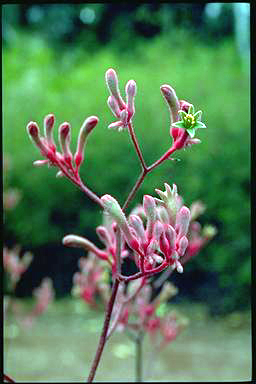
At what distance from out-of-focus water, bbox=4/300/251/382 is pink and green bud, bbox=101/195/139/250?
8.98 feet

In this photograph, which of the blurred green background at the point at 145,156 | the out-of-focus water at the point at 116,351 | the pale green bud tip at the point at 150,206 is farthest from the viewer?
the blurred green background at the point at 145,156

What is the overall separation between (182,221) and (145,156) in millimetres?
4193

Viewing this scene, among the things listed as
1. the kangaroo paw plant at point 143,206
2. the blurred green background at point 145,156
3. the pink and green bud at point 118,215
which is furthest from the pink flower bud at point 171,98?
the blurred green background at point 145,156

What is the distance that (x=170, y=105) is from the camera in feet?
1.82

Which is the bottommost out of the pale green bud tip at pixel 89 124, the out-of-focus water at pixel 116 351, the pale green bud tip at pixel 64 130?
the out-of-focus water at pixel 116 351

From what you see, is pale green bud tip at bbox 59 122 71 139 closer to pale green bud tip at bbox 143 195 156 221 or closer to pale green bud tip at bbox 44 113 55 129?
pale green bud tip at bbox 44 113 55 129

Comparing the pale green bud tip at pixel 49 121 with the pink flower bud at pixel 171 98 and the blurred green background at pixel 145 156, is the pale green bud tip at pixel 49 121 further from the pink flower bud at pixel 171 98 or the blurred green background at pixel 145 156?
the blurred green background at pixel 145 156

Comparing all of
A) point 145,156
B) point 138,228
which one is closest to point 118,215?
point 138,228

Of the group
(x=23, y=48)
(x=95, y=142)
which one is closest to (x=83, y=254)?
(x=95, y=142)

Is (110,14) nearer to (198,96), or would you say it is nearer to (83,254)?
(198,96)

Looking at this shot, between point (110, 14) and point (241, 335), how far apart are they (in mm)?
4800

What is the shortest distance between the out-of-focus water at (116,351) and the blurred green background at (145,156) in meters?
0.26

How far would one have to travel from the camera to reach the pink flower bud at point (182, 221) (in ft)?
1.70

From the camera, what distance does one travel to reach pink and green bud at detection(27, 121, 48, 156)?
21.7 inches
